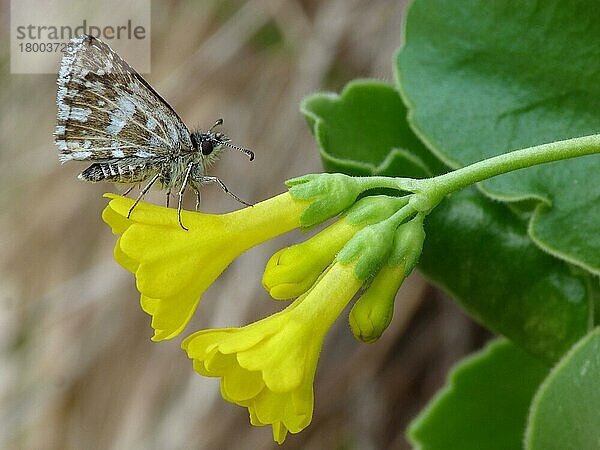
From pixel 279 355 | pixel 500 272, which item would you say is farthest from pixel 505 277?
pixel 279 355

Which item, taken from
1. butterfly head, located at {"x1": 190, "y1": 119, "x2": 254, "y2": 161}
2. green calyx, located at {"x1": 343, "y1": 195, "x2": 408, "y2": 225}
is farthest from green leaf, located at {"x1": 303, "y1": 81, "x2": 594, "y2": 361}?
green calyx, located at {"x1": 343, "y1": 195, "x2": 408, "y2": 225}

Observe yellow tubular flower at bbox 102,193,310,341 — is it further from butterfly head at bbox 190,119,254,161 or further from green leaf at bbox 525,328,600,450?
green leaf at bbox 525,328,600,450

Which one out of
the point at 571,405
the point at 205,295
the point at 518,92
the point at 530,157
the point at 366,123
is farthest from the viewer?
the point at 205,295

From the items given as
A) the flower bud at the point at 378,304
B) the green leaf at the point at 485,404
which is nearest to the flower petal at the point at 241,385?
the flower bud at the point at 378,304

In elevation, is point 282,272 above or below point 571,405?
above

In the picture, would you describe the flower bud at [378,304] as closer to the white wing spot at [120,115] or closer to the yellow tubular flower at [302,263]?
the yellow tubular flower at [302,263]

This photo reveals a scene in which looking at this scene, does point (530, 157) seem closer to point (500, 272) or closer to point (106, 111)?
point (500, 272)
